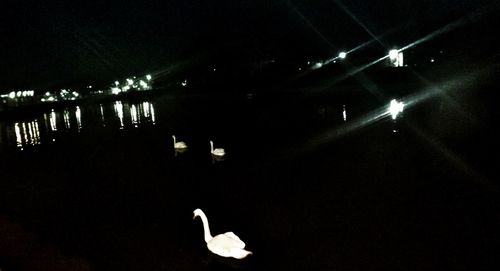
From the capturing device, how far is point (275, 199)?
905 cm

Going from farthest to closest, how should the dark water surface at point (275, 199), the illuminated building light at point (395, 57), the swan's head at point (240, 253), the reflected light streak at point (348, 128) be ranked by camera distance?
1. the illuminated building light at point (395, 57)
2. the reflected light streak at point (348, 128)
3. the dark water surface at point (275, 199)
4. the swan's head at point (240, 253)

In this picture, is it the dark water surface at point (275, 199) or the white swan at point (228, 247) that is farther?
the dark water surface at point (275, 199)

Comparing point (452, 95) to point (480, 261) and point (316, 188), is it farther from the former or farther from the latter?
Result: point (480, 261)

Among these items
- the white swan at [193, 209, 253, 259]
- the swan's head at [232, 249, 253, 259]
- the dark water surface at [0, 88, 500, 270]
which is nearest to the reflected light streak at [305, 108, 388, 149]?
the dark water surface at [0, 88, 500, 270]

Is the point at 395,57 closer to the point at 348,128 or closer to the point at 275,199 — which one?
the point at 348,128

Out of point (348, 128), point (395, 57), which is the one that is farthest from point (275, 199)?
point (395, 57)

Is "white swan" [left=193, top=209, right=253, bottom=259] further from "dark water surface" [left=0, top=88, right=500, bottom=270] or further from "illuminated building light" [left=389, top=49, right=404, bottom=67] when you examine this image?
"illuminated building light" [left=389, top=49, right=404, bottom=67]

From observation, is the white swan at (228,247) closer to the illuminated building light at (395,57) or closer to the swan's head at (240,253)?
the swan's head at (240,253)

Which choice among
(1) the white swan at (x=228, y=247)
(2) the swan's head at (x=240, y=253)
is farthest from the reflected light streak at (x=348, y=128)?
(2) the swan's head at (x=240, y=253)

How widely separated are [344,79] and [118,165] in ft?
85.4

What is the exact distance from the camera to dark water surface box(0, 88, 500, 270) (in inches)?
251

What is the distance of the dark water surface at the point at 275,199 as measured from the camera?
6363mm

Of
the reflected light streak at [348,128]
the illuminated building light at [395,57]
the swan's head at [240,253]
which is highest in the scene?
the illuminated building light at [395,57]

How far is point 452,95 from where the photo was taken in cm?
2458
